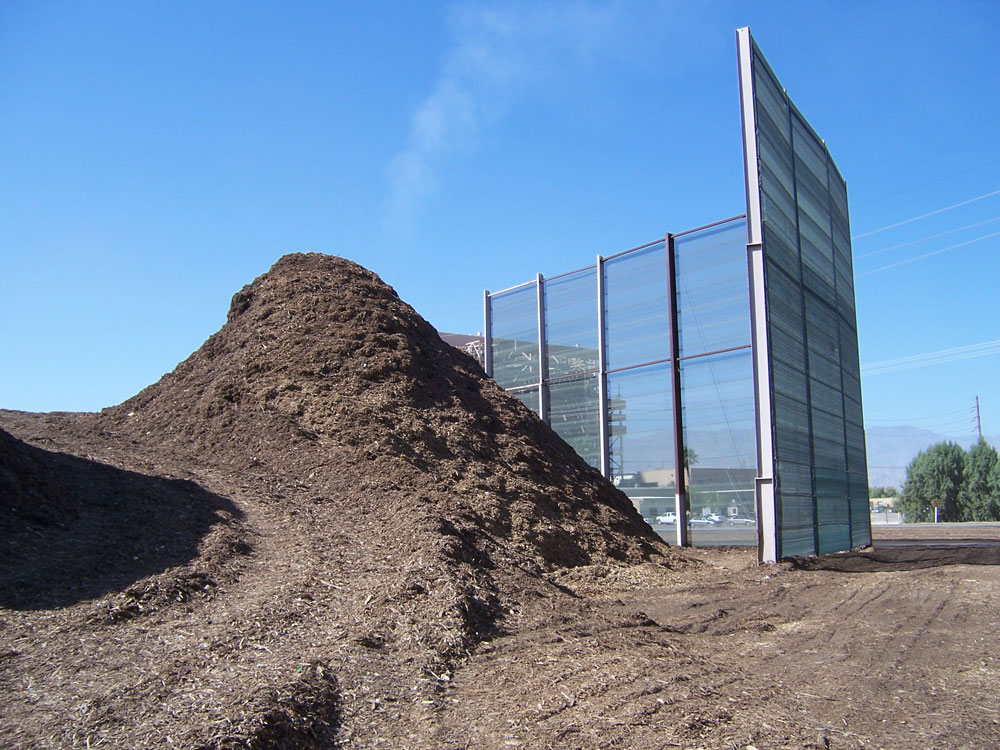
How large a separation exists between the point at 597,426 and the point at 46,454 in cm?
1120

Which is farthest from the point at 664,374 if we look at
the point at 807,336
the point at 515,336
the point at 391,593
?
the point at 391,593

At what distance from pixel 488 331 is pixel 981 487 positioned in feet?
125

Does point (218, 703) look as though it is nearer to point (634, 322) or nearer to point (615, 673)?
point (615, 673)

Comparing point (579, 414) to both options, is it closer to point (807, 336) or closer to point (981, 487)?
point (807, 336)

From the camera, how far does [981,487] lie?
44.0m

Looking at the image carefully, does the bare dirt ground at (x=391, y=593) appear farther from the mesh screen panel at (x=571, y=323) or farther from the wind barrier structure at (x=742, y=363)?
the mesh screen panel at (x=571, y=323)

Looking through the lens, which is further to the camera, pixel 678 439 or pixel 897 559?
pixel 678 439

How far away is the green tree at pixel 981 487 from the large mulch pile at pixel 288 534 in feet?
132

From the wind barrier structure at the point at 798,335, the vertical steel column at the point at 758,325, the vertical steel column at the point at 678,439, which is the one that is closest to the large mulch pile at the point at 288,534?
the vertical steel column at the point at 758,325

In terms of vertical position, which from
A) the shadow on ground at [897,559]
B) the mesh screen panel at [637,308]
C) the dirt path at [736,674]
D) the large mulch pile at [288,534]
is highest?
the mesh screen panel at [637,308]

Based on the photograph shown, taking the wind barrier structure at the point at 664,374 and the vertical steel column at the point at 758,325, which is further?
the wind barrier structure at the point at 664,374

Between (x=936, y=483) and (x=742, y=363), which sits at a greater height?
(x=742, y=363)

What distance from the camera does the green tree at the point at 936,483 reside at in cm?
4550

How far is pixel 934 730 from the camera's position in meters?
4.32
